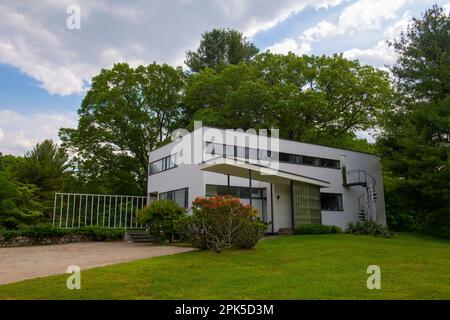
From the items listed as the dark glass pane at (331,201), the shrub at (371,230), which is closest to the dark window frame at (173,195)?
the dark glass pane at (331,201)

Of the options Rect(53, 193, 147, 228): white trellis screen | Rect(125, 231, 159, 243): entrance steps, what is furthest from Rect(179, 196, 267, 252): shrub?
Rect(53, 193, 147, 228): white trellis screen

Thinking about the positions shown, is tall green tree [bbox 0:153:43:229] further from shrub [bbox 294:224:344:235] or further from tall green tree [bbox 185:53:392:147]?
shrub [bbox 294:224:344:235]

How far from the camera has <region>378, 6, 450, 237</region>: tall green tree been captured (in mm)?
19109

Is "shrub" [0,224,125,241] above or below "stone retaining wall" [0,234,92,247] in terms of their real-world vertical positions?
above

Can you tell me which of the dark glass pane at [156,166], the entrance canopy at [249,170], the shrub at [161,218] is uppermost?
the dark glass pane at [156,166]

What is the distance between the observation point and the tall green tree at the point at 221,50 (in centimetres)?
3706

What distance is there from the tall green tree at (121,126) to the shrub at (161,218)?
589 inches

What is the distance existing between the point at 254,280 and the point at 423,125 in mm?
18539

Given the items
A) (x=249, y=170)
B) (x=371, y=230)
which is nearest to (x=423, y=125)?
(x=371, y=230)

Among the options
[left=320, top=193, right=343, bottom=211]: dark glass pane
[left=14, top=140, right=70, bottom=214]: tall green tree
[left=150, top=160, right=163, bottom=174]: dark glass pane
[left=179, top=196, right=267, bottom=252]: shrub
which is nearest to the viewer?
[left=179, top=196, right=267, bottom=252]: shrub

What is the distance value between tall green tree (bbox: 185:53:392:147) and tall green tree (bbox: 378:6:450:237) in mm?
6077

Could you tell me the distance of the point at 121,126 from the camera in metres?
30.2

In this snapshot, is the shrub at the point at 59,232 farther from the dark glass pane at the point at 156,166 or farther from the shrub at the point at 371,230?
the shrub at the point at 371,230

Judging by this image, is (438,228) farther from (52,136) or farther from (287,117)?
(52,136)
